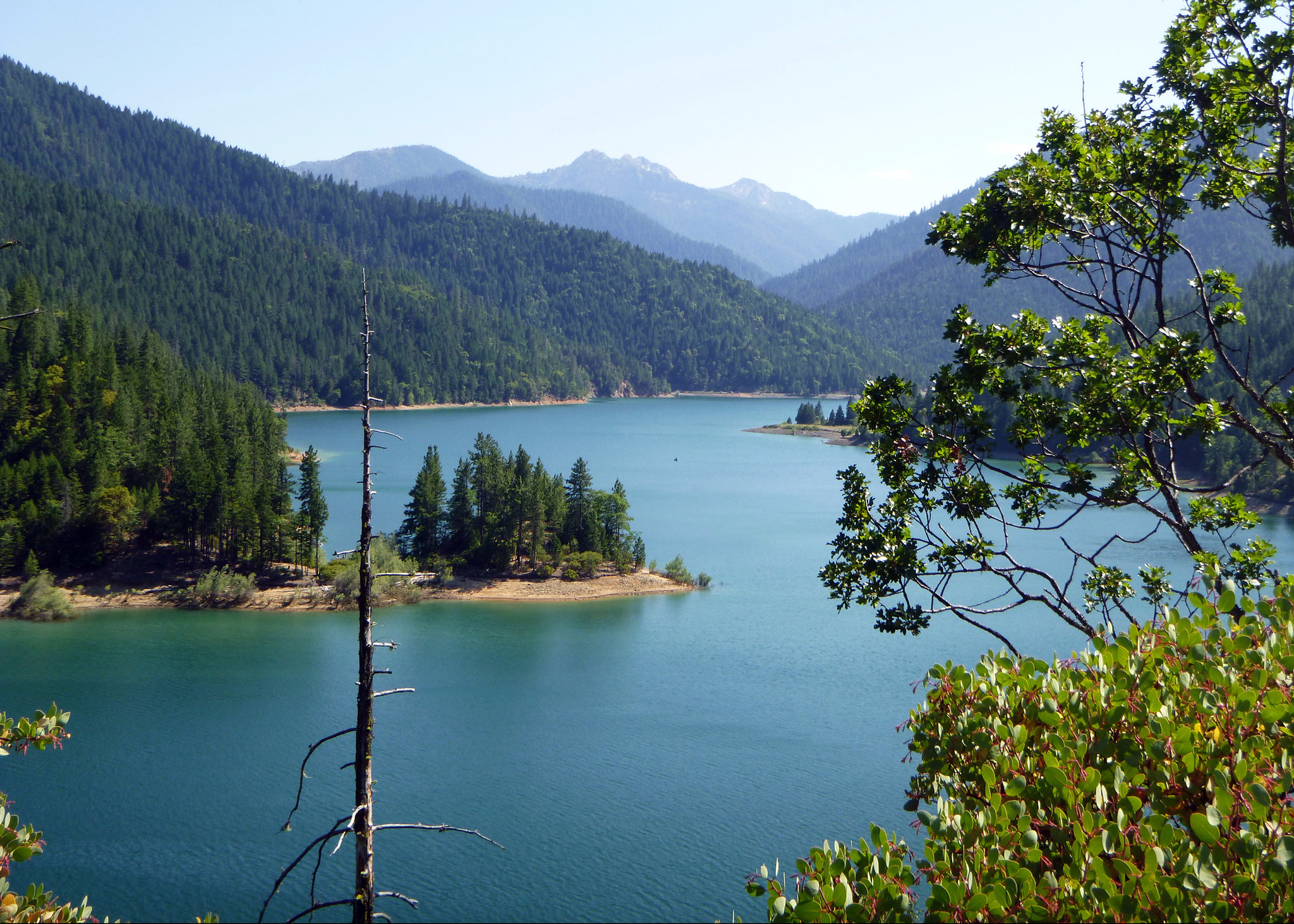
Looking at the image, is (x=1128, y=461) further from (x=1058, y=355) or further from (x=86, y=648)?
(x=86, y=648)

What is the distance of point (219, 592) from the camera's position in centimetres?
4628

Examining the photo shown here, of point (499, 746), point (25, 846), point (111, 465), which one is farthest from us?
point (111, 465)

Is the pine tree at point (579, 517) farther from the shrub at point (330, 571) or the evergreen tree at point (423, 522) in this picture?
the shrub at point (330, 571)

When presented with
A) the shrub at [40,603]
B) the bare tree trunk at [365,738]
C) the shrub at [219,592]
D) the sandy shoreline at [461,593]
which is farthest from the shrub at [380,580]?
the bare tree trunk at [365,738]

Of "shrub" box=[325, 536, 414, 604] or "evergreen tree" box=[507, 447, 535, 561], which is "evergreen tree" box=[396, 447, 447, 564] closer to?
"shrub" box=[325, 536, 414, 604]

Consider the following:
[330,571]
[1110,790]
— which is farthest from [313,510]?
[1110,790]

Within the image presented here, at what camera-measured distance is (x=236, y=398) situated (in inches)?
3430

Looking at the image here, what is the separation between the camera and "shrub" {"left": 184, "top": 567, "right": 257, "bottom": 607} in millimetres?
46156

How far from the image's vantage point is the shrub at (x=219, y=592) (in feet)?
151

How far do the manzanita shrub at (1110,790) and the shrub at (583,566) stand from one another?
44.7 metres

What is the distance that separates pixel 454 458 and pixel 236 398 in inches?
817

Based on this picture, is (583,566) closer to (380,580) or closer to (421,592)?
(421,592)

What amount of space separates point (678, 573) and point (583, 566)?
5.31m

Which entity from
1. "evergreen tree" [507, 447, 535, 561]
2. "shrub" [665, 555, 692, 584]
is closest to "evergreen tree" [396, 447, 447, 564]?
"evergreen tree" [507, 447, 535, 561]
